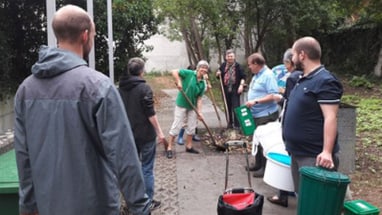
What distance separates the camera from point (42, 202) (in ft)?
7.48

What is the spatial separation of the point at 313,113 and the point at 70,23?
205cm

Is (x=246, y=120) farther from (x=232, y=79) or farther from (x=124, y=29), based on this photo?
(x=124, y=29)

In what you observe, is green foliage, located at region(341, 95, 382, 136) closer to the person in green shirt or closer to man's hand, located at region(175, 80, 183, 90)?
the person in green shirt

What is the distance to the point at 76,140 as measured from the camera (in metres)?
2.19

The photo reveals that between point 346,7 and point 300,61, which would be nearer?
point 300,61

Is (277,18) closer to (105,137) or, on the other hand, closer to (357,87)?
(357,87)

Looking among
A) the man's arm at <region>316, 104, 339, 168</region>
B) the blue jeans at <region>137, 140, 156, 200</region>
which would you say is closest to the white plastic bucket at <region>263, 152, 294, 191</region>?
the man's arm at <region>316, 104, 339, 168</region>

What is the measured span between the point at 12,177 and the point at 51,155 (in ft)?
2.78

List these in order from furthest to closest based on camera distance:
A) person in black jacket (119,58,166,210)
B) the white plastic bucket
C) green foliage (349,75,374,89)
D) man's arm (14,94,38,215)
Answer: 1. green foliage (349,75,374,89)
2. person in black jacket (119,58,166,210)
3. the white plastic bucket
4. man's arm (14,94,38,215)

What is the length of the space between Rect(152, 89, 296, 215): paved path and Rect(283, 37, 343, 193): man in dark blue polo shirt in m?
1.43

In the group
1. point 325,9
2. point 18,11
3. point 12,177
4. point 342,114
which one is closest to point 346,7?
point 325,9

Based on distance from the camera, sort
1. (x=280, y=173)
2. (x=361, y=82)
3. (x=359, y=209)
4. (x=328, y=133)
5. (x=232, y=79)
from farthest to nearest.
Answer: (x=361, y=82), (x=232, y=79), (x=280, y=173), (x=359, y=209), (x=328, y=133)

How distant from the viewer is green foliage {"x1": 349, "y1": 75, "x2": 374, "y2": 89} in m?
15.1

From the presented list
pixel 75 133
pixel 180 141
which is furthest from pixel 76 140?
pixel 180 141
